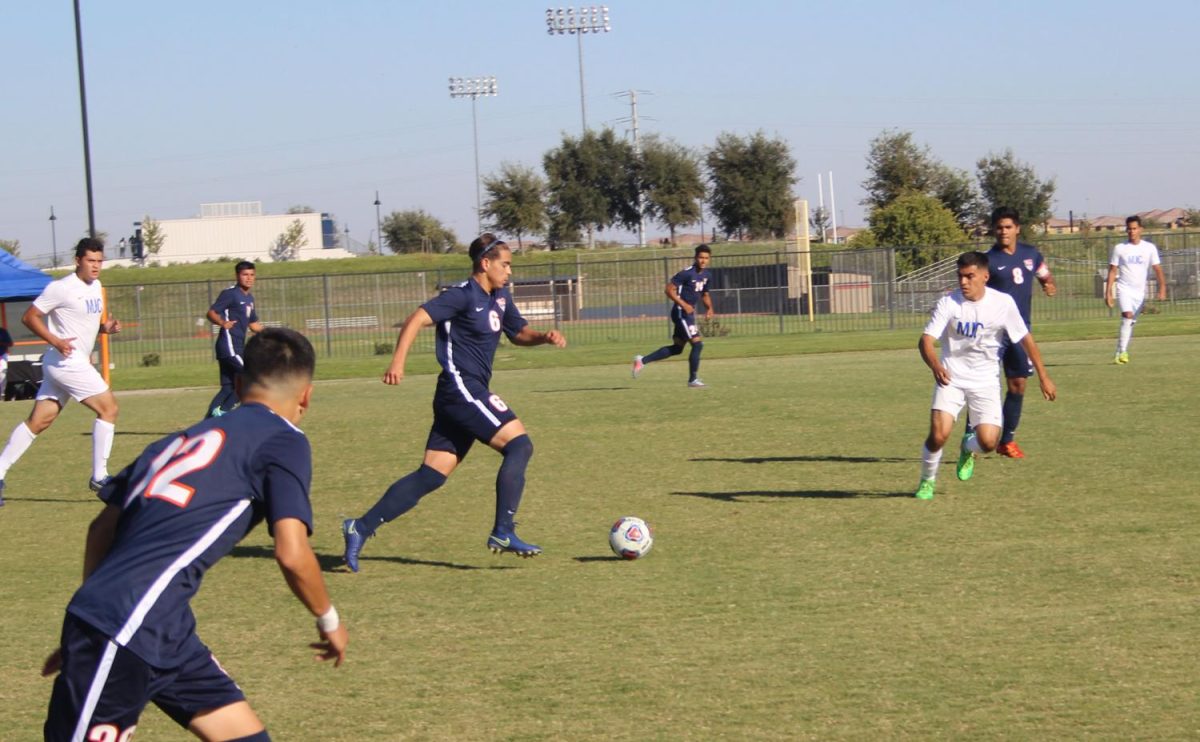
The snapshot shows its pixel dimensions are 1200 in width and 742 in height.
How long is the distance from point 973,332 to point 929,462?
1009 millimetres

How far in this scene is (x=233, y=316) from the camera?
636 inches

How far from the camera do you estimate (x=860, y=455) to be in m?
12.4

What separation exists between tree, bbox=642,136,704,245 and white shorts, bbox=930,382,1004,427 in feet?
229

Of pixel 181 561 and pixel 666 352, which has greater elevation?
pixel 181 561

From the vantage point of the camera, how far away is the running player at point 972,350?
977 centimetres

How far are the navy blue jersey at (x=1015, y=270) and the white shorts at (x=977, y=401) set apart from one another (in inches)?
98.4

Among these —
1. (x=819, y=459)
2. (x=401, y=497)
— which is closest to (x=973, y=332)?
(x=819, y=459)

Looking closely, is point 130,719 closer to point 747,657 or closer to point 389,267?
point 747,657

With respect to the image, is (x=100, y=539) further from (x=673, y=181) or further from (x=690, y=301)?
(x=673, y=181)

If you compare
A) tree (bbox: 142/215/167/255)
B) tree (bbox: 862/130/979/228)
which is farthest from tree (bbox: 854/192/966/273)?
tree (bbox: 142/215/167/255)

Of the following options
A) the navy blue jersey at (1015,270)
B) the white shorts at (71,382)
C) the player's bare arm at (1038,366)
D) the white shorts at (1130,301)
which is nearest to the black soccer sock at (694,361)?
the white shorts at (1130,301)

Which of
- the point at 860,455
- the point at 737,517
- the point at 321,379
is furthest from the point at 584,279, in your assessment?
the point at 737,517

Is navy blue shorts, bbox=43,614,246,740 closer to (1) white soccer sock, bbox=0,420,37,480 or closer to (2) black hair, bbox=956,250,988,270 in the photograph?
(2) black hair, bbox=956,250,988,270

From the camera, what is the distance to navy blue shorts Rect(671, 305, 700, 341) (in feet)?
66.3
